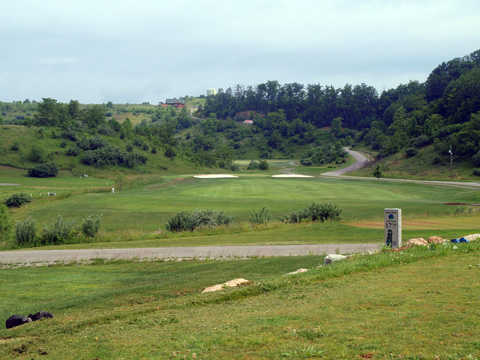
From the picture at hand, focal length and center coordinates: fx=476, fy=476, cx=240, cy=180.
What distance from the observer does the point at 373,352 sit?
263 inches

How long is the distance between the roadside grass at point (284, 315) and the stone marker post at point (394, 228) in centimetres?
232

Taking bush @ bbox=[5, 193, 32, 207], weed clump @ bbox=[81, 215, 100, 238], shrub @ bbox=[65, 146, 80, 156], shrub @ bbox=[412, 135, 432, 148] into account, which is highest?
shrub @ bbox=[412, 135, 432, 148]

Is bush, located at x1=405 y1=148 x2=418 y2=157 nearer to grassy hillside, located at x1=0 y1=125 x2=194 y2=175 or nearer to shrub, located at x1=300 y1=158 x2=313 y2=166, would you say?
shrub, located at x1=300 y1=158 x2=313 y2=166

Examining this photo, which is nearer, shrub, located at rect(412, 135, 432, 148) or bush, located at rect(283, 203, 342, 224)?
bush, located at rect(283, 203, 342, 224)

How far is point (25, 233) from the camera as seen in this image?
29.6 metres

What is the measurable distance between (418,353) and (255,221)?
94.0ft

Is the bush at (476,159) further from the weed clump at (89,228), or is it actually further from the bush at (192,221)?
the weed clump at (89,228)

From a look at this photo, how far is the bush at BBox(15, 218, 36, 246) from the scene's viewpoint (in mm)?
29391

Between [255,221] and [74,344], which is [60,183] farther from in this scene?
[74,344]

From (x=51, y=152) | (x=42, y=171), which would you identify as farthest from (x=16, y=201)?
(x=51, y=152)

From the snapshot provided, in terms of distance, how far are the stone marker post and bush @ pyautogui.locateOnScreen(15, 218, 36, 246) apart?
21.8 m

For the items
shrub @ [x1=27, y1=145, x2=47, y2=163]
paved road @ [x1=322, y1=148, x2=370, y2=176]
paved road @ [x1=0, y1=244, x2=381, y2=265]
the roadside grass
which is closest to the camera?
the roadside grass

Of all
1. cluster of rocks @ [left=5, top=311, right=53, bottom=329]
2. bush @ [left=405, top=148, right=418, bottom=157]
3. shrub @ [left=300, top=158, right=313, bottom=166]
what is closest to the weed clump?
cluster of rocks @ [left=5, top=311, right=53, bottom=329]

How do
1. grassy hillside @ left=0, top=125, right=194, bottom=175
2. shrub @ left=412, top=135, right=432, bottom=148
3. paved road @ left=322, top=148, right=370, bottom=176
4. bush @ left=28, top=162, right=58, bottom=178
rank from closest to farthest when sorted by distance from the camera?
bush @ left=28, top=162, right=58, bottom=178, grassy hillside @ left=0, top=125, right=194, bottom=175, shrub @ left=412, top=135, right=432, bottom=148, paved road @ left=322, top=148, right=370, bottom=176
